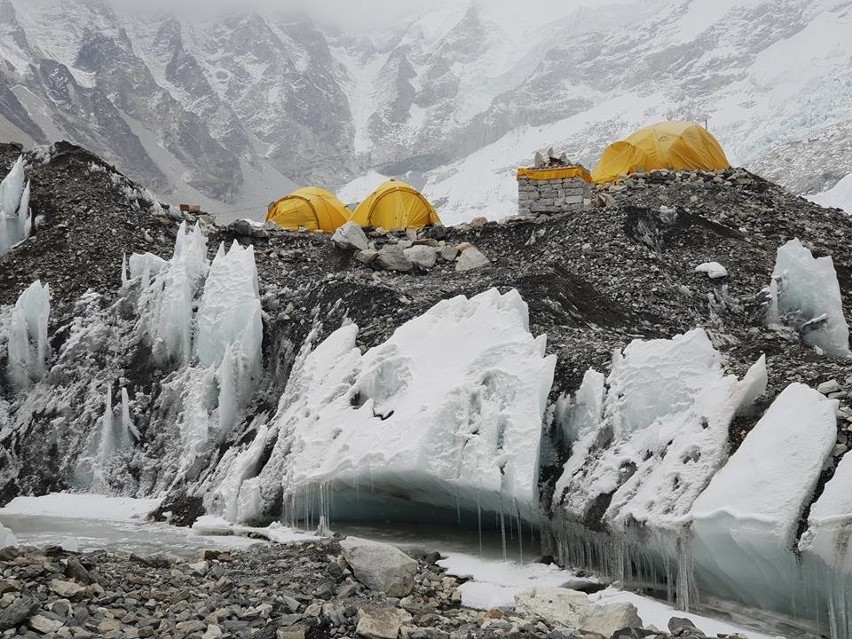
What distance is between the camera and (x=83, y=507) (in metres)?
15.4

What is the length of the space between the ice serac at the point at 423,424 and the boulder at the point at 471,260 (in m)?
6.03

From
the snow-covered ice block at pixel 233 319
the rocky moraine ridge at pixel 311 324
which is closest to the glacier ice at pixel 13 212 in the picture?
the rocky moraine ridge at pixel 311 324

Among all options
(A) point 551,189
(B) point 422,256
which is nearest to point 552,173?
(A) point 551,189

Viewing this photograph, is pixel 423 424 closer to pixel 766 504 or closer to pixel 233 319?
pixel 766 504

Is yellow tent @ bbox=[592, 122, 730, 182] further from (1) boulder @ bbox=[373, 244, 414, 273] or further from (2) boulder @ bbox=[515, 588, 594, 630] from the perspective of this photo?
(2) boulder @ bbox=[515, 588, 594, 630]

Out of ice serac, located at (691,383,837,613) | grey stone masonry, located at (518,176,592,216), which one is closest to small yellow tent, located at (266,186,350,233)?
grey stone masonry, located at (518,176,592,216)

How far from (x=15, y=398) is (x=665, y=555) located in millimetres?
14022

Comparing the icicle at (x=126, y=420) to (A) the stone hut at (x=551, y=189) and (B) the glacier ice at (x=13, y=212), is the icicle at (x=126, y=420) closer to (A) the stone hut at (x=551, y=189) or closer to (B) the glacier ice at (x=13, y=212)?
(B) the glacier ice at (x=13, y=212)

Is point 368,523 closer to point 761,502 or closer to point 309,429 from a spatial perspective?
point 309,429

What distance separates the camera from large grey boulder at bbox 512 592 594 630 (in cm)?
812

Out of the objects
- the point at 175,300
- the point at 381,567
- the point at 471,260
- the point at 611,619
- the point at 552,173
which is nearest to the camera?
the point at 611,619

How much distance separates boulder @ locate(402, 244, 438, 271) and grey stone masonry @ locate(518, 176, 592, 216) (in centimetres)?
441

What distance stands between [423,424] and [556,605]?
3324 mm

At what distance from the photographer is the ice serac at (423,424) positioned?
10.7 m
